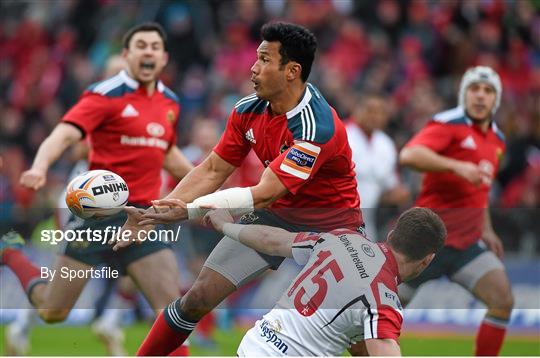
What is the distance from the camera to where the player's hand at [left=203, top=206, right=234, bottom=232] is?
614 centimetres

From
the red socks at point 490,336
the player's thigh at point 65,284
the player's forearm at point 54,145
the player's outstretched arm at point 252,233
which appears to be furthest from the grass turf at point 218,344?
the player's outstretched arm at point 252,233

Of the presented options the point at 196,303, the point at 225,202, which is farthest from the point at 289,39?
the point at 196,303

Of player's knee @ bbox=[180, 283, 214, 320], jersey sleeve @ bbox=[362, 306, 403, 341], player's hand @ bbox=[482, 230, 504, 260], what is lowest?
player's knee @ bbox=[180, 283, 214, 320]

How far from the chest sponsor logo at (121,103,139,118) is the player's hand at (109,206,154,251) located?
6.09 ft

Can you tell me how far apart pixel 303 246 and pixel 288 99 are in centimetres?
104

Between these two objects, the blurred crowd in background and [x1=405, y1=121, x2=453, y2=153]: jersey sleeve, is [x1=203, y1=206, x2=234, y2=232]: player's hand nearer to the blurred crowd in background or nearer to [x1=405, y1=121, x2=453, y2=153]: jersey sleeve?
[x1=405, y1=121, x2=453, y2=153]: jersey sleeve

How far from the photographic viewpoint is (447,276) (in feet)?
27.3

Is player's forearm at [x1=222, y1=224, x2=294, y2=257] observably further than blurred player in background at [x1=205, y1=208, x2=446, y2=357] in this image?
Yes

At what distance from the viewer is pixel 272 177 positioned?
6.23 meters

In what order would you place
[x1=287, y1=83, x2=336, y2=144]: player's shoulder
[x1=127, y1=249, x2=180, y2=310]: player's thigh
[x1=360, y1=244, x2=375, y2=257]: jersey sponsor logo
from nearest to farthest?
1. [x1=360, y1=244, x2=375, y2=257]: jersey sponsor logo
2. [x1=287, y1=83, x2=336, y2=144]: player's shoulder
3. [x1=127, y1=249, x2=180, y2=310]: player's thigh

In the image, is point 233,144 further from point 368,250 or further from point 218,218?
point 368,250

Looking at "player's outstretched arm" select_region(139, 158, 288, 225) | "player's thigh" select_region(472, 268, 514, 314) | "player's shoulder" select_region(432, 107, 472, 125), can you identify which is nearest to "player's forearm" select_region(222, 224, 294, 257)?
"player's outstretched arm" select_region(139, 158, 288, 225)

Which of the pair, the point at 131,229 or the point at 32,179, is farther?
the point at 32,179

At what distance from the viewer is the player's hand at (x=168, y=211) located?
6070mm
